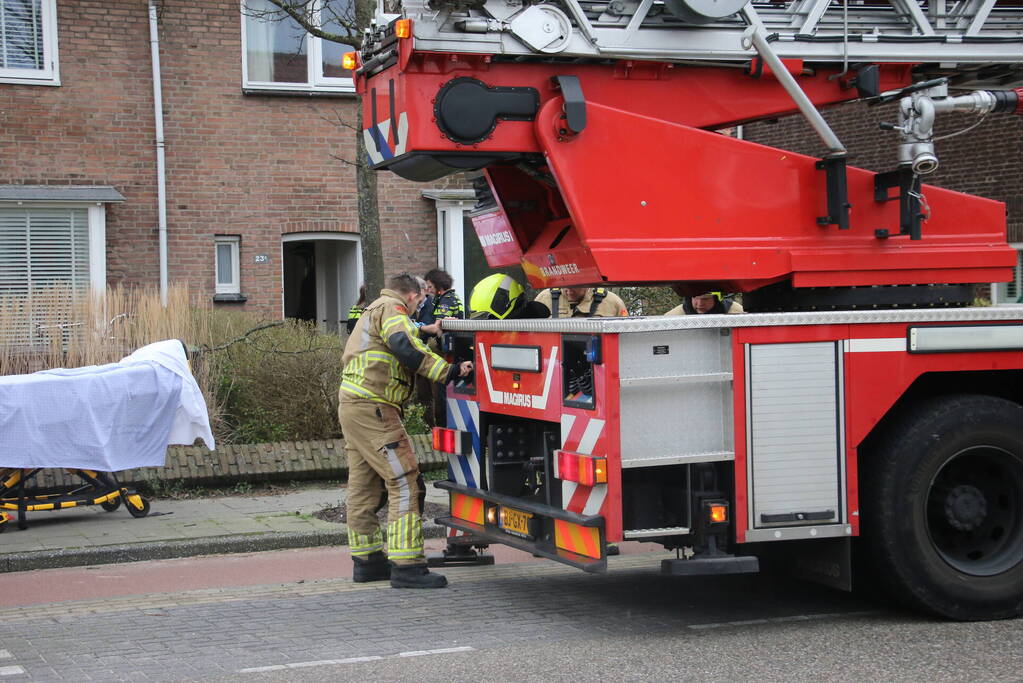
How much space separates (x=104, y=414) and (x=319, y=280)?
9.10 metres

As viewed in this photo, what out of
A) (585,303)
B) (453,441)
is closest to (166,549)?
(453,441)

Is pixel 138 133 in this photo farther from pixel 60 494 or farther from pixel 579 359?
pixel 579 359

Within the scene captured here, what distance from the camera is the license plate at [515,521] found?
686 centimetres

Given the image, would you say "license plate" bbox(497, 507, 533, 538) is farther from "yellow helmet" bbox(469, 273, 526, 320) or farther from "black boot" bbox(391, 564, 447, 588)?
"yellow helmet" bbox(469, 273, 526, 320)

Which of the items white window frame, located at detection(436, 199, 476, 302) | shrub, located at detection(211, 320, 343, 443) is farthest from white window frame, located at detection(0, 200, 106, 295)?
shrub, located at detection(211, 320, 343, 443)

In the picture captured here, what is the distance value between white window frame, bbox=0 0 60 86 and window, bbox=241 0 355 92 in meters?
2.24

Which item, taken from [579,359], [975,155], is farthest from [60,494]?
[975,155]

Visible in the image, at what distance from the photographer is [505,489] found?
737cm

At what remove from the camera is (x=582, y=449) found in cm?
626

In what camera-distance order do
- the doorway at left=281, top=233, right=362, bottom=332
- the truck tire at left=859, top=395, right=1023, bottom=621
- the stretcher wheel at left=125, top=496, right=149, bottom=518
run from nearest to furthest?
the truck tire at left=859, top=395, right=1023, bottom=621
the stretcher wheel at left=125, top=496, right=149, bottom=518
the doorway at left=281, top=233, right=362, bottom=332

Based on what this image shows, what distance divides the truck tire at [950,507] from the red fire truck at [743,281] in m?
0.01

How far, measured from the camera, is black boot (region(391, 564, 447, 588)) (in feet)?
25.6

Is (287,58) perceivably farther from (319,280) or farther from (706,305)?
(706,305)

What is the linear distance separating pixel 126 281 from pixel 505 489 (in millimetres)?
10104
